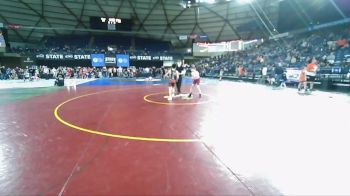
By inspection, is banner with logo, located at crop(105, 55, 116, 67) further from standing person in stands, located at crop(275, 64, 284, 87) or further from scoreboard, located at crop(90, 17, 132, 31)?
standing person in stands, located at crop(275, 64, 284, 87)

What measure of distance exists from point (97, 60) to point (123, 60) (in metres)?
4.15

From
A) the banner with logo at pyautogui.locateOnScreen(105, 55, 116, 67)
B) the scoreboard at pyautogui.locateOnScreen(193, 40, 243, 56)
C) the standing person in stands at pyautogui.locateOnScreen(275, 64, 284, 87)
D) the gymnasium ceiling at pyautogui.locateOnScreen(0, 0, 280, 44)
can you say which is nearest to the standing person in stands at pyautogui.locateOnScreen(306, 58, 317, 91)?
the standing person in stands at pyautogui.locateOnScreen(275, 64, 284, 87)

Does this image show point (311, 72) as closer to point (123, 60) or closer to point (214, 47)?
point (123, 60)

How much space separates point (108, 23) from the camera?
4134 cm

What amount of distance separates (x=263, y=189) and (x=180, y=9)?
39797mm

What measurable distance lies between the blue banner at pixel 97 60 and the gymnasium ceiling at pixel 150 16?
4.02 m

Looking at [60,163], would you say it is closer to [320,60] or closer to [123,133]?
[123,133]

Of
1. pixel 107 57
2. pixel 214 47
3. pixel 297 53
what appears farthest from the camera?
pixel 214 47

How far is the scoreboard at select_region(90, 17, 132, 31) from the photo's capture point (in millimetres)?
41031

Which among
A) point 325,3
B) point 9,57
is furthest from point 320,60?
point 9,57

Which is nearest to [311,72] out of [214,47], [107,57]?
[107,57]

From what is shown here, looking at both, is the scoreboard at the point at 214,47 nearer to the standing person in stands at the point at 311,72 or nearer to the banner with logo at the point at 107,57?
the banner with logo at the point at 107,57

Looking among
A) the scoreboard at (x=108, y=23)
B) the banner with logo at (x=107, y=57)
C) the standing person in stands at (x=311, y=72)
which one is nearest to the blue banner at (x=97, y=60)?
the banner with logo at (x=107, y=57)

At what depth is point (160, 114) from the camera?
310 inches
